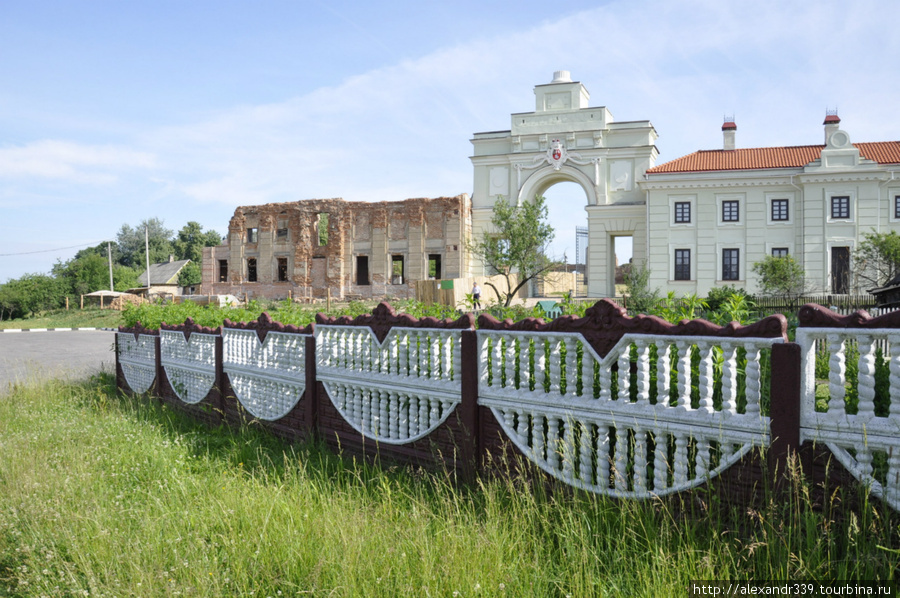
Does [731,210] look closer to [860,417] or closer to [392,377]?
[392,377]

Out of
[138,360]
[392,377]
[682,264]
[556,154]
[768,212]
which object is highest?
[556,154]

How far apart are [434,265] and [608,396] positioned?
140 ft

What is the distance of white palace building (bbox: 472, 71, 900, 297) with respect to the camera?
3269cm

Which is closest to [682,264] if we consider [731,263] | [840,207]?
[731,263]

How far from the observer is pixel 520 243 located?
36.6 metres

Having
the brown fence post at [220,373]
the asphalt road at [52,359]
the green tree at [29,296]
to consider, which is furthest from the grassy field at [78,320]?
the brown fence post at [220,373]

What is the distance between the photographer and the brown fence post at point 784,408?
3.08m

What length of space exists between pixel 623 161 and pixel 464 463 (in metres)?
36.5

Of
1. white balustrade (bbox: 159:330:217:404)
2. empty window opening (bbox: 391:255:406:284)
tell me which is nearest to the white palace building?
empty window opening (bbox: 391:255:406:284)

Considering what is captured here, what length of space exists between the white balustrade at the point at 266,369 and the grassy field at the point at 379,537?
1176mm

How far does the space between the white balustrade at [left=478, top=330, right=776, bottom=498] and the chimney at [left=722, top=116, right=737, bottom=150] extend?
120 feet

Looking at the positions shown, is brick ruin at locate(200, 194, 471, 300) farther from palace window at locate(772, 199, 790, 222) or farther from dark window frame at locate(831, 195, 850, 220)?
dark window frame at locate(831, 195, 850, 220)

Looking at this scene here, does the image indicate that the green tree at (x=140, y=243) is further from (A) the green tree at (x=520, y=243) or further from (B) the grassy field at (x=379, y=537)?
(B) the grassy field at (x=379, y=537)

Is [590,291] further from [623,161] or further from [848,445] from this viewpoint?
[848,445]
